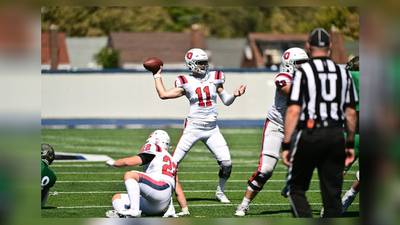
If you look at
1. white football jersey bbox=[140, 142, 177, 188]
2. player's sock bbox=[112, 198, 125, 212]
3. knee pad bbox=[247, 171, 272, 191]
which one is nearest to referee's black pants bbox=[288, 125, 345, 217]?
white football jersey bbox=[140, 142, 177, 188]

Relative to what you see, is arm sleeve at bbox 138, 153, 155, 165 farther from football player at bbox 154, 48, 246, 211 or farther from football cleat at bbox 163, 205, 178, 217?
football player at bbox 154, 48, 246, 211

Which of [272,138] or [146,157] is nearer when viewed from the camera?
[146,157]

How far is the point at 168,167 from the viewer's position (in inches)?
294

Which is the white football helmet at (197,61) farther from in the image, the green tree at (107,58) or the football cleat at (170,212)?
the green tree at (107,58)

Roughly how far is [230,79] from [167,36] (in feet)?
61.0

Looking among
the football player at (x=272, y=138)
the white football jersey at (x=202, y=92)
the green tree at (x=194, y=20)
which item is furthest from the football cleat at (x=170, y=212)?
the green tree at (x=194, y=20)

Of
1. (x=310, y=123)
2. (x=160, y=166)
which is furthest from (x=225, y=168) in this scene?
→ (x=310, y=123)

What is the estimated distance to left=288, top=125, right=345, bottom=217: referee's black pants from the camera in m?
6.18

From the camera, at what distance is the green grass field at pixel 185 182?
8297 millimetres

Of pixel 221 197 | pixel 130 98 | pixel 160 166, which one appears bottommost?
pixel 130 98

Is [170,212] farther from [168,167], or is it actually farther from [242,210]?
[242,210]

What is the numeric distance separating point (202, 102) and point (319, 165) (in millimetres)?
2557
